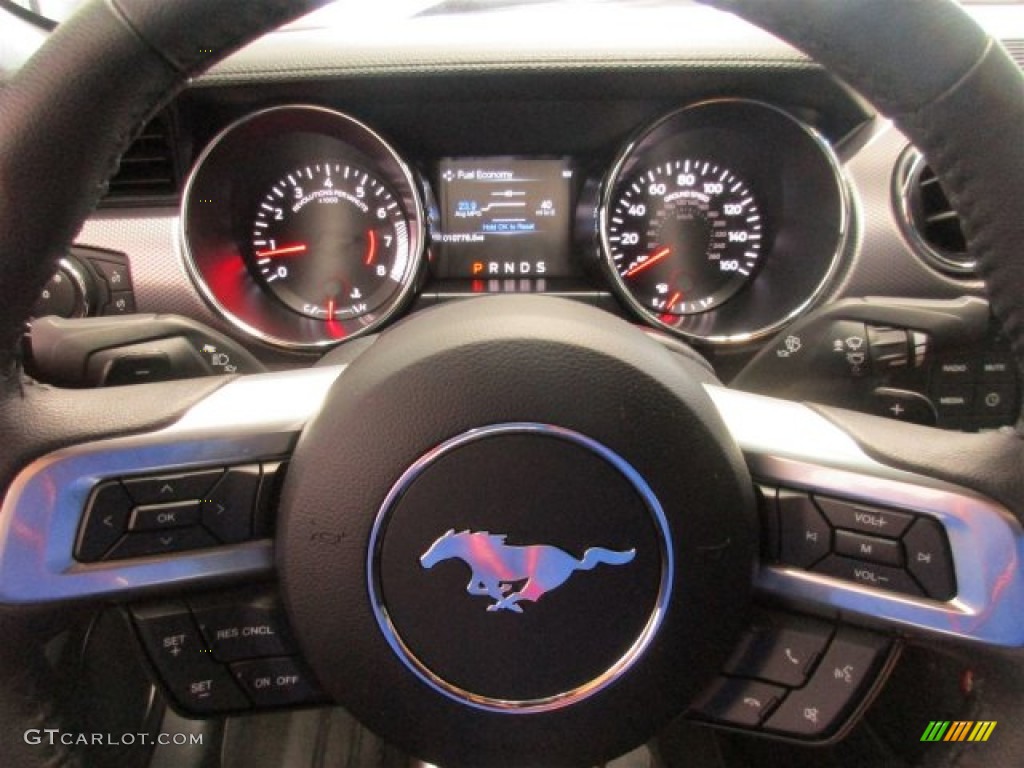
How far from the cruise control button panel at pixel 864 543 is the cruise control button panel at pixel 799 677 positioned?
63 mm

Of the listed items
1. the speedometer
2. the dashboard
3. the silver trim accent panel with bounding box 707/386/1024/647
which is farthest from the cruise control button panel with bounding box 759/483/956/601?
the speedometer

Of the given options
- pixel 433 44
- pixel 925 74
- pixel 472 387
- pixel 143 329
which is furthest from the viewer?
pixel 433 44

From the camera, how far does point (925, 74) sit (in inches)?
28.7

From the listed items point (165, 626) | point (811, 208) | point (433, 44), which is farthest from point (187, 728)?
point (811, 208)

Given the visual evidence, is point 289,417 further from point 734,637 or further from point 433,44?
point 433,44

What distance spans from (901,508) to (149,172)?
1.51 meters

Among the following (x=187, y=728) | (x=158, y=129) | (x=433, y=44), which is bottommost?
(x=187, y=728)

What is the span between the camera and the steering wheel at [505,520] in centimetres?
85

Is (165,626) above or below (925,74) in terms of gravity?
below

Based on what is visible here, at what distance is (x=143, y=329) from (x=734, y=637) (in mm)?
1121

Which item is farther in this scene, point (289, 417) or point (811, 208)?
point (811, 208)

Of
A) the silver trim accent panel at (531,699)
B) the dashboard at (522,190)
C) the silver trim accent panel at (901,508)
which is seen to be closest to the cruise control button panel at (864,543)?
the silver trim accent panel at (901,508)

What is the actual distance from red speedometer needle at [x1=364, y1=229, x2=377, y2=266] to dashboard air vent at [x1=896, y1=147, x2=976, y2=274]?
98 centimetres

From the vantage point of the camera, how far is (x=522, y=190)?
6.82ft
